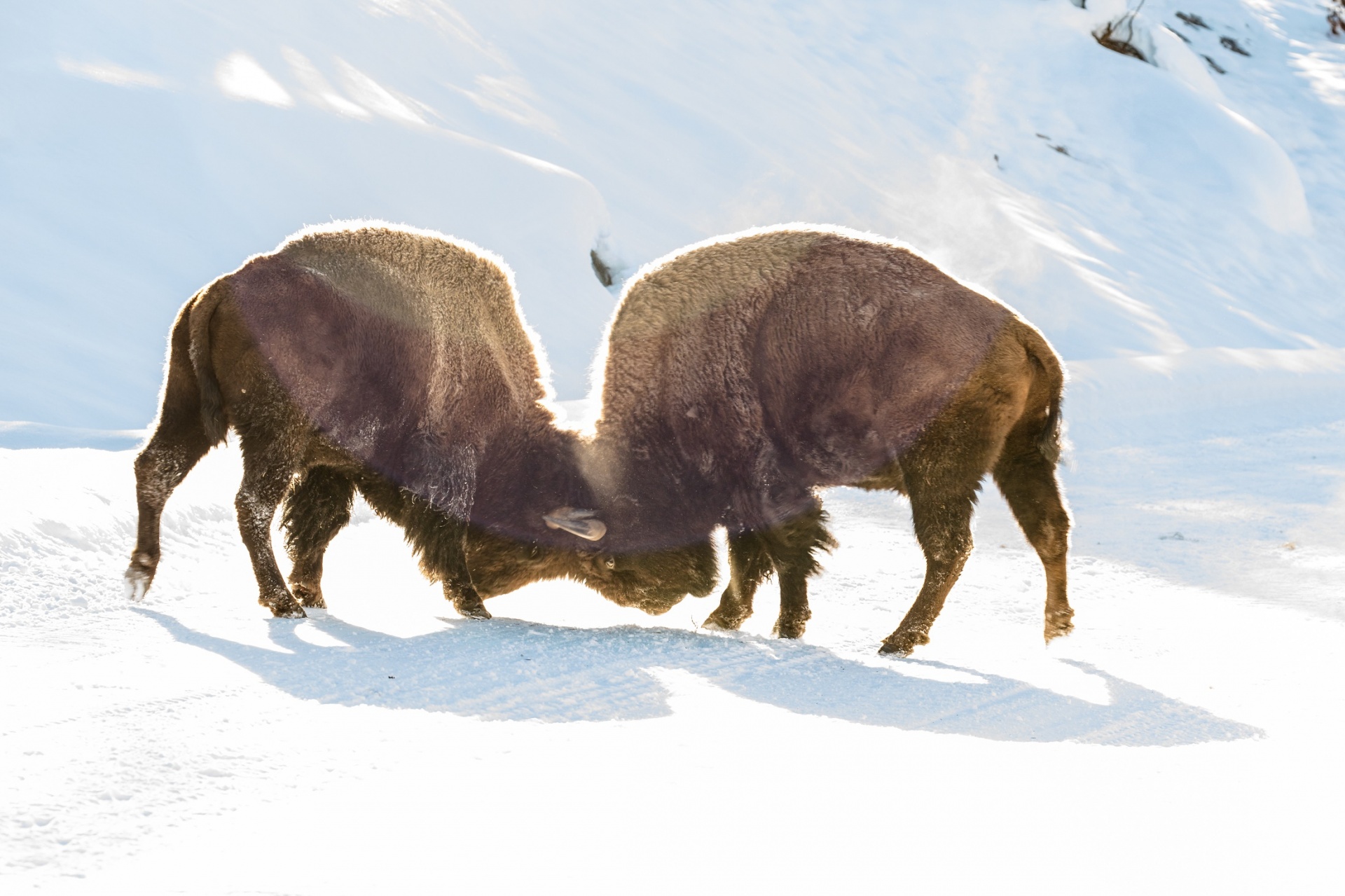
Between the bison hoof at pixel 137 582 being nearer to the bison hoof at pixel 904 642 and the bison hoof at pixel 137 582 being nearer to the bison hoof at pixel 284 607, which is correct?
the bison hoof at pixel 284 607

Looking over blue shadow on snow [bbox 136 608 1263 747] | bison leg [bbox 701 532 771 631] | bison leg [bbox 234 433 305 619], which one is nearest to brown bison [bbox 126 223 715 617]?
bison leg [bbox 234 433 305 619]

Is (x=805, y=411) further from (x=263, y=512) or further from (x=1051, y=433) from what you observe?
(x=263, y=512)

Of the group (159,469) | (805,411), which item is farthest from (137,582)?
(805,411)

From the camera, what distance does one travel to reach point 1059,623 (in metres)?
5.12

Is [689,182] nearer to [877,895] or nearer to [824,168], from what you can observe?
[824,168]

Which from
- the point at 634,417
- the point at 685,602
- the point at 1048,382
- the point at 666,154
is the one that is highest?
the point at 1048,382

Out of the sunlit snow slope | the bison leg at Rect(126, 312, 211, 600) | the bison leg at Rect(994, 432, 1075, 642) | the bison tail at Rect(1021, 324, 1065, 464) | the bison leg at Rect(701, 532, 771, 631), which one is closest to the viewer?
the bison leg at Rect(126, 312, 211, 600)

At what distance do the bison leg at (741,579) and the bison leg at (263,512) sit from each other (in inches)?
68.3

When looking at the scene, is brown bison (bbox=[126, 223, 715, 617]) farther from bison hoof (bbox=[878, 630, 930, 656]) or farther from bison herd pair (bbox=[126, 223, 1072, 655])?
bison hoof (bbox=[878, 630, 930, 656])

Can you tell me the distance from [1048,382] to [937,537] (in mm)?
780

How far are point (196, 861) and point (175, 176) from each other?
888cm

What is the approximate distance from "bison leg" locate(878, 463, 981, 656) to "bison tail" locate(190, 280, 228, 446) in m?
2.63

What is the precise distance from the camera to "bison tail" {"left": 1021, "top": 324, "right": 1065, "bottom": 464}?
5.03m

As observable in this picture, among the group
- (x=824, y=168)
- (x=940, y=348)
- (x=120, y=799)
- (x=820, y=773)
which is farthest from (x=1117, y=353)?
(x=120, y=799)
